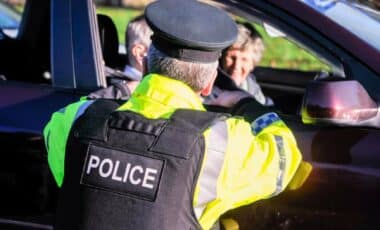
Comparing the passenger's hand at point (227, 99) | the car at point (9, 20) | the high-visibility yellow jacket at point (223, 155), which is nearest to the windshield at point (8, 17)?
the car at point (9, 20)

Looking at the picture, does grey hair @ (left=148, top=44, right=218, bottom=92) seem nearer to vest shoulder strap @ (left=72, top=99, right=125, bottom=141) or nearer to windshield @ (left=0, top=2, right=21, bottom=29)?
vest shoulder strap @ (left=72, top=99, right=125, bottom=141)

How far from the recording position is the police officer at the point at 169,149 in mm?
2340

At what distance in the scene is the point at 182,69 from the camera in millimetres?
2432

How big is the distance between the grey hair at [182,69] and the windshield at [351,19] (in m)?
0.58

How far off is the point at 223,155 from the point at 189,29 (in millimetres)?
373

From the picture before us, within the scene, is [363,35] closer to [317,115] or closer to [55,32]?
[317,115]

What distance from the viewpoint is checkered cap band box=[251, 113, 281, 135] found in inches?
104

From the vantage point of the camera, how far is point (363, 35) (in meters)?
2.86

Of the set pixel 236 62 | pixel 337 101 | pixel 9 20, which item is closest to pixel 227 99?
pixel 337 101

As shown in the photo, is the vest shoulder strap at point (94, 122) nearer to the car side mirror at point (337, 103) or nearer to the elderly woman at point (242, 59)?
the car side mirror at point (337, 103)

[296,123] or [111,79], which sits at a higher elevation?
[296,123]

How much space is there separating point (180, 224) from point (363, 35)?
3.11ft

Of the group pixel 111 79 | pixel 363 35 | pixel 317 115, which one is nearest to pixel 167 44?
pixel 317 115

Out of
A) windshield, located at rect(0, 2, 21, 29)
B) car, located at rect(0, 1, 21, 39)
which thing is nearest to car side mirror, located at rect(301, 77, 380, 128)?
car, located at rect(0, 1, 21, 39)
